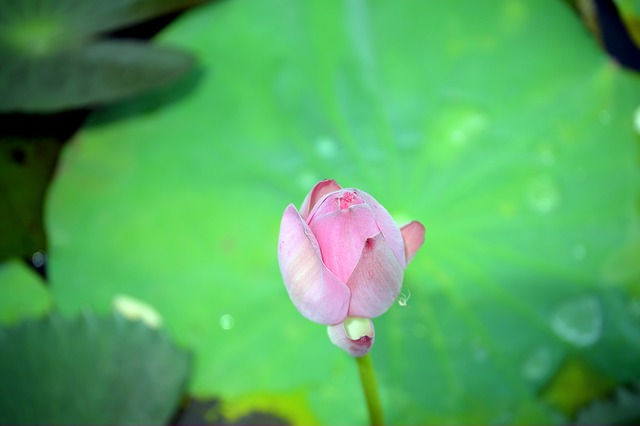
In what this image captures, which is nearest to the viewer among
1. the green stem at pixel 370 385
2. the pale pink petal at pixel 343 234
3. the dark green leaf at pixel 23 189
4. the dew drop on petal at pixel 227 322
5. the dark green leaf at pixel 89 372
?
the pale pink petal at pixel 343 234

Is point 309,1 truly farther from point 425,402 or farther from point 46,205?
point 425,402

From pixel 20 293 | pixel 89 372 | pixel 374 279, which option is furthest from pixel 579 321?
pixel 20 293

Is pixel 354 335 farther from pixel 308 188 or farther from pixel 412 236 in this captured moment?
pixel 308 188

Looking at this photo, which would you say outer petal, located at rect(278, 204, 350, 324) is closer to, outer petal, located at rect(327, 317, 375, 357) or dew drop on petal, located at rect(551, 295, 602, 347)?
outer petal, located at rect(327, 317, 375, 357)

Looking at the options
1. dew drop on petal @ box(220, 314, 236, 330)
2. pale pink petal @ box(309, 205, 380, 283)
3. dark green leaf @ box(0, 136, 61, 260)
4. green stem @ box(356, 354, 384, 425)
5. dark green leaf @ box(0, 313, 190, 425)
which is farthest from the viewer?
dark green leaf @ box(0, 136, 61, 260)

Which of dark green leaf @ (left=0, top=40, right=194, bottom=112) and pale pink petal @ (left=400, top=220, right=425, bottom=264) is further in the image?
dark green leaf @ (left=0, top=40, right=194, bottom=112)

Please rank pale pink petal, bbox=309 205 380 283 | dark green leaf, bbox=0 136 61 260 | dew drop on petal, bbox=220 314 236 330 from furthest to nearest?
dark green leaf, bbox=0 136 61 260 → dew drop on petal, bbox=220 314 236 330 → pale pink petal, bbox=309 205 380 283

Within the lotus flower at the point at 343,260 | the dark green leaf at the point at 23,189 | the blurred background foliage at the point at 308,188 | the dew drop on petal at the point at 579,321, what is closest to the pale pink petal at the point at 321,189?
the lotus flower at the point at 343,260

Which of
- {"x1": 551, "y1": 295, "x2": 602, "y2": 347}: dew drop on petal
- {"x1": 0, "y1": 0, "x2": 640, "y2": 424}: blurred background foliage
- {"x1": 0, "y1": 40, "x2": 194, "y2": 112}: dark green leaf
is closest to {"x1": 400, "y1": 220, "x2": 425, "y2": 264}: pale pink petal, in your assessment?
{"x1": 0, "y1": 0, "x2": 640, "y2": 424}: blurred background foliage

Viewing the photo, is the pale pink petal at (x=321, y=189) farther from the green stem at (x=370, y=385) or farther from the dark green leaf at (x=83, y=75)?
the dark green leaf at (x=83, y=75)
